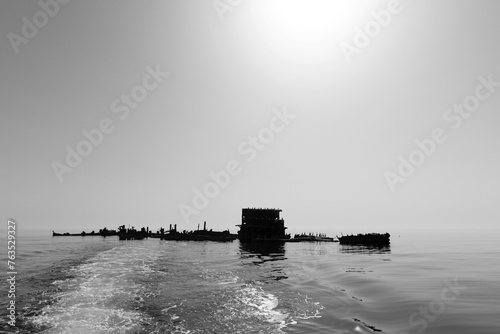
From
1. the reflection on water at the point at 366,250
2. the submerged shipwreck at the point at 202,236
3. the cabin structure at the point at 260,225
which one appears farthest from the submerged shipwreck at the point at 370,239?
the submerged shipwreck at the point at 202,236

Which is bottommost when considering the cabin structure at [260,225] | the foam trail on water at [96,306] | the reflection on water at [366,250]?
the foam trail on water at [96,306]

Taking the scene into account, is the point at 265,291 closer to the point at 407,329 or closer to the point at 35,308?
the point at 407,329

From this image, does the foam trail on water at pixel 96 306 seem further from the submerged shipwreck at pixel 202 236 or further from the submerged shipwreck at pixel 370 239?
the submerged shipwreck at pixel 370 239

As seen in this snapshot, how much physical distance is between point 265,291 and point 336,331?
8484mm

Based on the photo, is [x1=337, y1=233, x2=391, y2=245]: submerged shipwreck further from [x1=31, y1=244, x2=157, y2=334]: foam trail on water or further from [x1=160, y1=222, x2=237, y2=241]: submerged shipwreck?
[x1=31, y1=244, x2=157, y2=334]: foam trail on water

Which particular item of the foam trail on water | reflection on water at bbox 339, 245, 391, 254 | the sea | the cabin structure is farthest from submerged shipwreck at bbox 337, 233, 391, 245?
the foam trail on water

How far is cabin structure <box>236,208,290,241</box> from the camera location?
80625 mm

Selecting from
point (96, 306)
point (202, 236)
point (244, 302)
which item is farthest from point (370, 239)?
point (96, 306)

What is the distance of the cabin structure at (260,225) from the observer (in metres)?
80.6

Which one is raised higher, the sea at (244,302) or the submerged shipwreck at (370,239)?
the submerged shipwreck at (370,239)

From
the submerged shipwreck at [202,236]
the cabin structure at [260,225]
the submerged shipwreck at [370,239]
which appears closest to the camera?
the submerged shipwreck at [370,239]

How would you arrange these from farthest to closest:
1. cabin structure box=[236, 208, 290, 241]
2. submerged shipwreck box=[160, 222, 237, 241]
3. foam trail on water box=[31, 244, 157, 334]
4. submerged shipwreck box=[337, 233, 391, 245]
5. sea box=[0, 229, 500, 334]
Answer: submerged shipwreck box=[160, 222, 237, 241], cabin structure box=[236, 208, 290, 241], submerged shipwreck box=[337, 233, 391, 245], sea box=[0, 229, 500, 334], foam trail on water box=[31, 244, 157, 334]

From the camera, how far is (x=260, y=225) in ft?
265

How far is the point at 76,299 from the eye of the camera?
1777 centimetres
